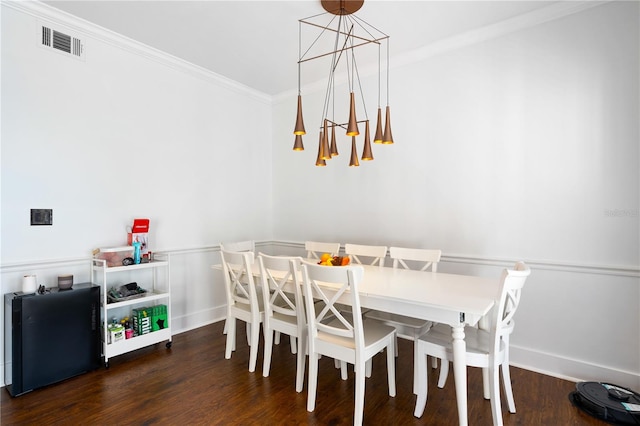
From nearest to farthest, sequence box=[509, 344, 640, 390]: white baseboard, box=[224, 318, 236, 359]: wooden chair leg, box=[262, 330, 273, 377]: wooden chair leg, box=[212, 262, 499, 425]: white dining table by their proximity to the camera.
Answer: box=[212, 262, 499, 425]: white dining table
box=[509, 344, 640, 390]: white baseboard
box=[262, 330, 273, 377]: wooden chair leg
box=[224, 318, 236, 359]: wooden chair leg

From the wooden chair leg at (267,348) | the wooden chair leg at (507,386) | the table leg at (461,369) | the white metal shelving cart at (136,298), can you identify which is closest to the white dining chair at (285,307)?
the wooden chair leg at (267,348)

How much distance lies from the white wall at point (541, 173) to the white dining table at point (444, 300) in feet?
2.42

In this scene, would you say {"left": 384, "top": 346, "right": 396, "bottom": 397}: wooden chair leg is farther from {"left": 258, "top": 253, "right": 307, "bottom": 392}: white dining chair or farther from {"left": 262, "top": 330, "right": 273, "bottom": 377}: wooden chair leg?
{"left": 262, "top": 330, "right": 273, "bottom": 377}: wooden chair leg

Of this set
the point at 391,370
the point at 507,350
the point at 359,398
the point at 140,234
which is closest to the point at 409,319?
the point at 391,370

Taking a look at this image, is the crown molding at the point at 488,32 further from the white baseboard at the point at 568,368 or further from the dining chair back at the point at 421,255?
the white baseboard at the point at 568,368

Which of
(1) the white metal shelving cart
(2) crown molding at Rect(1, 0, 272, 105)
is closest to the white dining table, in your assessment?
(1) the white metal shelving cart

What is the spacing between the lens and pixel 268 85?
164 inches

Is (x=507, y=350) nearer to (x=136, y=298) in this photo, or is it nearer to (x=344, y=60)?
(x=136, y=298)

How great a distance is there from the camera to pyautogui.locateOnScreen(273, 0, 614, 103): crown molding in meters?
2.52

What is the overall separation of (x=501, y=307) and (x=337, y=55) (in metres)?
2.75

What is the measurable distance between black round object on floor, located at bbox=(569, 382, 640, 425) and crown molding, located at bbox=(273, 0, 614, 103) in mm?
2654

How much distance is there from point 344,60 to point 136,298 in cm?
301

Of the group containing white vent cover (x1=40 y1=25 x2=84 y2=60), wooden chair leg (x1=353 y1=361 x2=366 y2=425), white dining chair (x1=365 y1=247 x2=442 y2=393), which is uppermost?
white vent cover (x1=40 y1=25 x2=84 y2=60)

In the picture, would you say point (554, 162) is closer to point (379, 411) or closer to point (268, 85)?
point (379, 411)
